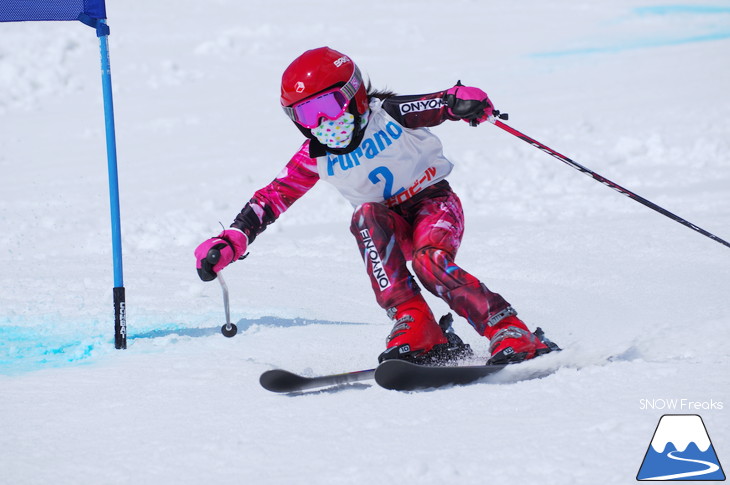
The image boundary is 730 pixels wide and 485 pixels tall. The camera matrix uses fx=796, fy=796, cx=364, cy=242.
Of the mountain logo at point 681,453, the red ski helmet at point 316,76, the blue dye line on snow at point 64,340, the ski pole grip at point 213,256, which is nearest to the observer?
the mountain logo at point 681,453

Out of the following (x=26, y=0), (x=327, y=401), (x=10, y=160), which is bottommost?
(x=327, y=401)

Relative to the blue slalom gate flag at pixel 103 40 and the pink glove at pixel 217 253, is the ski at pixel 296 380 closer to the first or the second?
the pink glove at pixel 217 253

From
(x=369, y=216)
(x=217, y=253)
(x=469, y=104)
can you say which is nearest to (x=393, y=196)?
(x=369, y=216)

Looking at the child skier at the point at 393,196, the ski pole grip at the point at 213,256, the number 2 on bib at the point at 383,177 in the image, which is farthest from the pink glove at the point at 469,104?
the ski pole grip at the point at 213,256

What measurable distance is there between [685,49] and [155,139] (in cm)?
1039

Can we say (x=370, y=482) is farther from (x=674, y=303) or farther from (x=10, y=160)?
(x=10, y=160)

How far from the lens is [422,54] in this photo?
14.8 meters

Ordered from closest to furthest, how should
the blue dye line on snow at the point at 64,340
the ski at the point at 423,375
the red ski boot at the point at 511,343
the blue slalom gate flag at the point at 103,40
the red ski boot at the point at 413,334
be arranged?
the ski at the point at 423,375 < the red ski boot at the point at 511,343 < the red ski boot at the point at 413,334 < the blue dye line on snow at the point at 64,340 < the blue slalom gate flag at the point at 103,40

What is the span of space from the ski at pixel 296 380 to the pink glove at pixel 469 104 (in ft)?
4.13

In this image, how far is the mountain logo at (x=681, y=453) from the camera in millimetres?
2137

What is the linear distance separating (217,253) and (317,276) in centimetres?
242

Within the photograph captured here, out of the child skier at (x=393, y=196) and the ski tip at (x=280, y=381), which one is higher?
the child skier at (x=393, y=196)

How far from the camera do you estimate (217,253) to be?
3.54 meters

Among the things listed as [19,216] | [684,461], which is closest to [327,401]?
[684,461]
